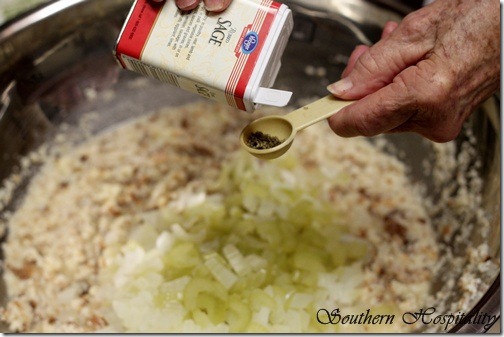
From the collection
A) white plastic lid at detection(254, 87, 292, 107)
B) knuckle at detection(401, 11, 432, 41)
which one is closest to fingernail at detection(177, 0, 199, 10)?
white plastic lid at detection(254, 87, 292, 107)

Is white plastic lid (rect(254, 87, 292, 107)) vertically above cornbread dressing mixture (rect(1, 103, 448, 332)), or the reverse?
white plastic lid (rect(254, 87, 292, 107))

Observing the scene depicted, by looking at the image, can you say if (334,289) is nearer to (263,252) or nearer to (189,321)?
(263,252)

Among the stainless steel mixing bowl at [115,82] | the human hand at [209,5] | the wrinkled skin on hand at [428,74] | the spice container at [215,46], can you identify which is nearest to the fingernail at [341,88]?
the wrinkled skin on hand at [428,74]

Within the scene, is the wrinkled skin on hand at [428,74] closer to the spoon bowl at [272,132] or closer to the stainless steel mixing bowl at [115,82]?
the spoon bowl at [272,132]

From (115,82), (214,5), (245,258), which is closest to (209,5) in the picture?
(214,5)

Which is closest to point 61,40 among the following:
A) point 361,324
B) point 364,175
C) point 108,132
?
point 108,132

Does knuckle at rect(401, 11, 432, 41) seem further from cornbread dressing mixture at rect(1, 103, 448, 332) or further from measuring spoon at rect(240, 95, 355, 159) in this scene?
cornbread dressing mixture at rect(1, 103, 448, 332)
